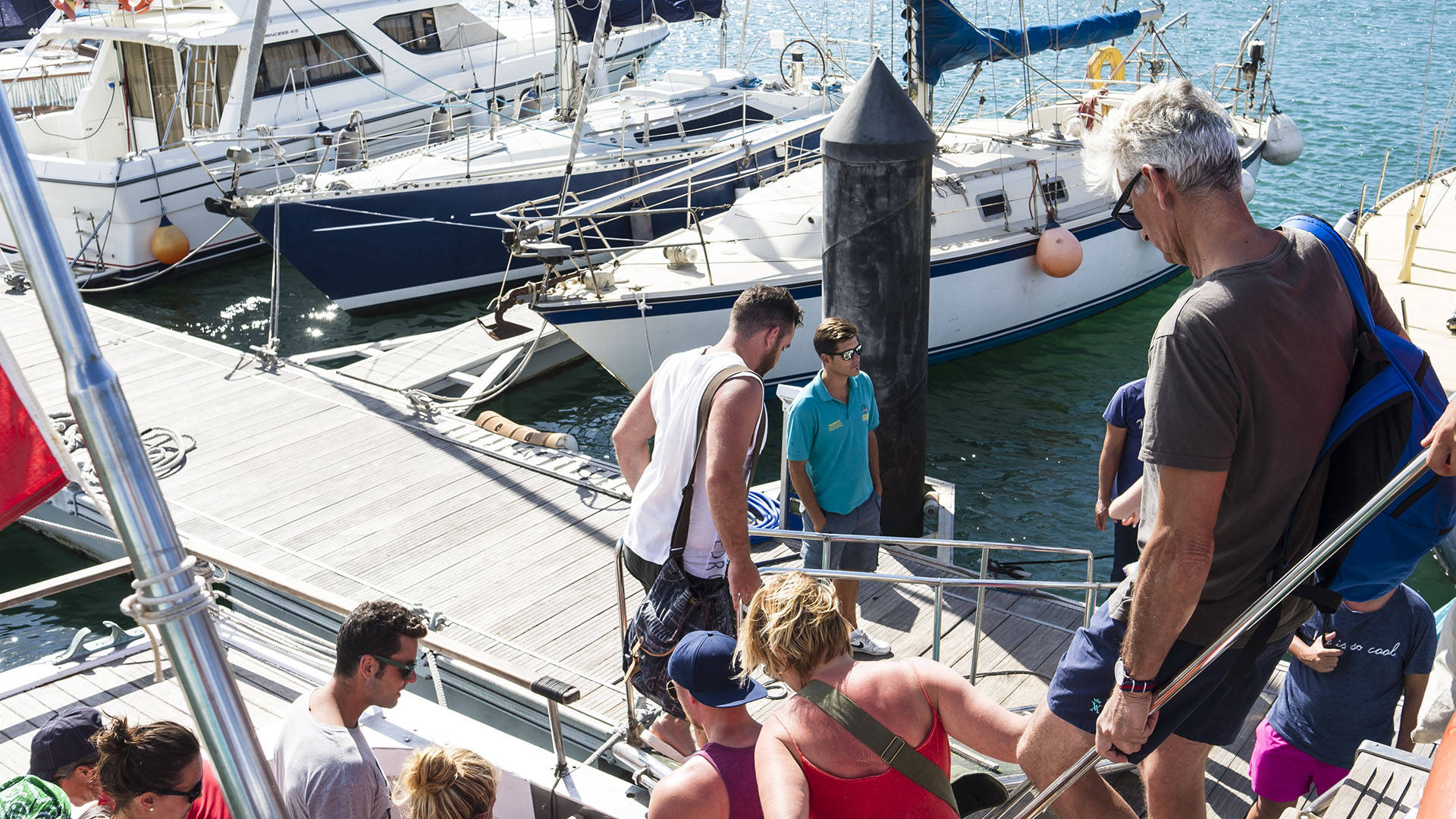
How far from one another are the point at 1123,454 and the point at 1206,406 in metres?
3.15

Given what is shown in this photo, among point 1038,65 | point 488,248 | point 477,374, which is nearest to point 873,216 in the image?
point 477,374

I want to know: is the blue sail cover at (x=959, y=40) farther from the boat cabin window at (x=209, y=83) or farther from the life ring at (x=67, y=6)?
the life ring at (x=67, y=6)

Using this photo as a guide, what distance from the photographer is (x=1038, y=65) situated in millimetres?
24891

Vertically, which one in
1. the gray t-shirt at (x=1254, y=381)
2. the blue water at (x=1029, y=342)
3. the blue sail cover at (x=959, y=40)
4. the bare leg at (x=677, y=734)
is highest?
the blue sail cover at (x=959, y=40)

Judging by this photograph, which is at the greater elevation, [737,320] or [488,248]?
[737,320]

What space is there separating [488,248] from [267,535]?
764cm

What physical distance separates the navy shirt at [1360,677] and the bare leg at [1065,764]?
4.68 ft

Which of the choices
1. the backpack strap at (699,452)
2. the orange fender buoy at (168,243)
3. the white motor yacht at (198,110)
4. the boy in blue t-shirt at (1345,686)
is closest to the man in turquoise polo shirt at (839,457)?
the backpack strap at (699,452)

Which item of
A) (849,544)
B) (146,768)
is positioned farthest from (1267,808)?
(146,768)

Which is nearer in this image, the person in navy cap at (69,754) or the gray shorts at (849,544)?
the person in navy cap at (69,754)

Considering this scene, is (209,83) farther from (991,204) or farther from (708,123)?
(991,204)

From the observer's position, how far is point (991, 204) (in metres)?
11.9

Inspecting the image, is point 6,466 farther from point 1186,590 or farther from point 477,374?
point 477,374

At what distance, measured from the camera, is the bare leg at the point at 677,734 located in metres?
4.54
